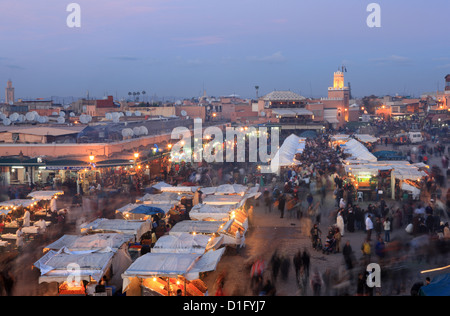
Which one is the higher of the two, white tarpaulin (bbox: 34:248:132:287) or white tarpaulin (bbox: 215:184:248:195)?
white tarpaulin (bbox: 215:184:248:195)

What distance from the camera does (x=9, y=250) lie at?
441 inches

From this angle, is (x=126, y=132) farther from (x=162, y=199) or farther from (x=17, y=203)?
(x=17, y=203)

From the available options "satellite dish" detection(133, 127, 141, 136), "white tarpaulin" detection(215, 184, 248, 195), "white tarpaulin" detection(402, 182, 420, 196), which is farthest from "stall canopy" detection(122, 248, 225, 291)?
"satellite dish" detection(133, 127, 141, 136)

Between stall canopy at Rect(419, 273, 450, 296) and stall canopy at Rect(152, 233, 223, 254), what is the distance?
4.37 meters

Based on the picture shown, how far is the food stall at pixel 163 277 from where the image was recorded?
779cm

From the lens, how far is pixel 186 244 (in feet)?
31.7

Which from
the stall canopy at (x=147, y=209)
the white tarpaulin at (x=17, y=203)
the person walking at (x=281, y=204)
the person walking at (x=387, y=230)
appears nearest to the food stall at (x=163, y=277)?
the stall canopy at (x=147, y=209)

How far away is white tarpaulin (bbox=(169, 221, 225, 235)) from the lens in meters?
11.0

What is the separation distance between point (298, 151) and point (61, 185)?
12.9 m

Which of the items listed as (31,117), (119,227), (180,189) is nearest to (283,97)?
(31,117)

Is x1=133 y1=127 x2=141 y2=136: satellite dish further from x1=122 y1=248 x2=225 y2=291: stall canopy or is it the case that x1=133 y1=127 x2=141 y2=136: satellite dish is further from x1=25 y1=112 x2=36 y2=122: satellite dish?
x1=122 y1=248 x2=225 y2=291: stall canopy

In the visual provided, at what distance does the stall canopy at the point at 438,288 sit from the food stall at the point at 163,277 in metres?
3.60
